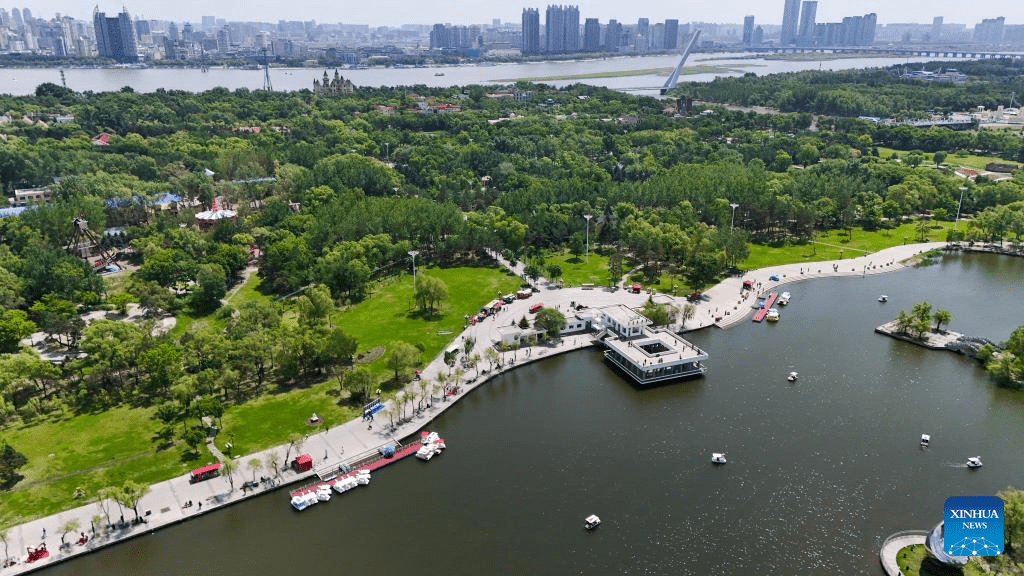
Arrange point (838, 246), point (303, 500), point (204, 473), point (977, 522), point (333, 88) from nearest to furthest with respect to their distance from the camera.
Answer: point (977, 522), point (303, 500), point (204, 473), point (838, 246), point (333, 88)

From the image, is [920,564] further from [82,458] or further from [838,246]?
[838,246]

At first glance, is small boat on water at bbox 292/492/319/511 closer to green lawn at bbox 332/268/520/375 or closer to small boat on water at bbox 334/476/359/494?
small boat on water at bbox 334/476/359/494

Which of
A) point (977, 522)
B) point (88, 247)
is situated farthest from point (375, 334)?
point (977, 522)

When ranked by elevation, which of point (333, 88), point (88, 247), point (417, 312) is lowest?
point (417, 312)

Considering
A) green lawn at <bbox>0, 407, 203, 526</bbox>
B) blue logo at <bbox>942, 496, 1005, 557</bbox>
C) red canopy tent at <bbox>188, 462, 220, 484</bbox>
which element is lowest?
green lawn at <bbox>0, 407, 203, 526</bbox>

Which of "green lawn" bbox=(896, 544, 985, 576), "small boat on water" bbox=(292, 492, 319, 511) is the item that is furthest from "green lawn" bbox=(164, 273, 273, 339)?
"green lawn" bbox=(896, 544, 985, 576)

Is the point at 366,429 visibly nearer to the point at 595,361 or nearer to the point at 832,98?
the point at 595,361
